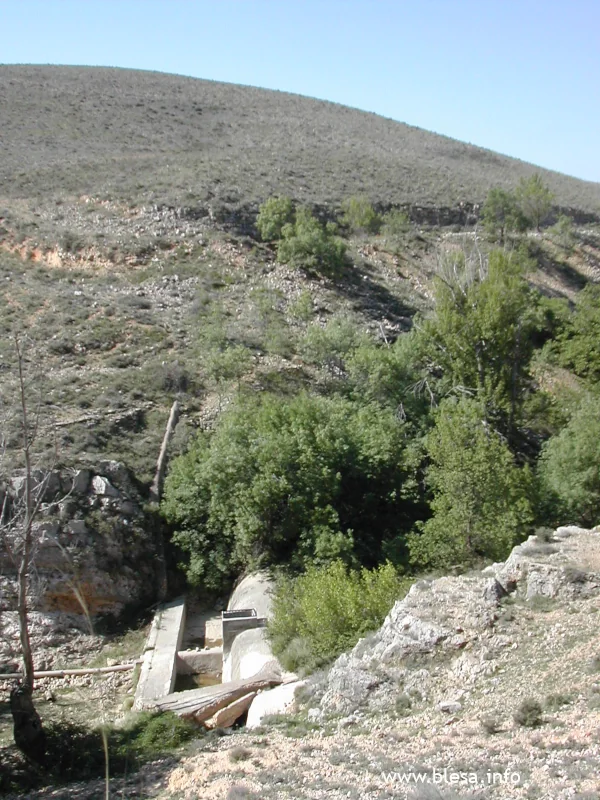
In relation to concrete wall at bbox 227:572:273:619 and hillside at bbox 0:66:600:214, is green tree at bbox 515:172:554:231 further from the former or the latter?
concrete wall at bbox 227:572:273:619

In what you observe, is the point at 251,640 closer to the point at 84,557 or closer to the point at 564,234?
the point at 84,557

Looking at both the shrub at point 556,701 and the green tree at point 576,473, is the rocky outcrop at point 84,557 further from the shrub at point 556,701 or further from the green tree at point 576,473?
the shrub at point 556,701

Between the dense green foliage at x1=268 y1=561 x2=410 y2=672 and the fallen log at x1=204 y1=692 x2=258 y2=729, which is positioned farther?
the dense green foliage at x1=268 y1=561 x2=410 y2=672

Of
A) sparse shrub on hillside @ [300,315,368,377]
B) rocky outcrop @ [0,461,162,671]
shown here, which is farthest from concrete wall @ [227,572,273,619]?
sparse shrub on hillside @ [300,315,368,377]

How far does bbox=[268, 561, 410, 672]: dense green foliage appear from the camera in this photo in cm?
1316

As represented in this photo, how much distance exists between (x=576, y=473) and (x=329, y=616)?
388 inches

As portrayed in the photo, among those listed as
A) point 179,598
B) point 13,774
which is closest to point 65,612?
point 179,598

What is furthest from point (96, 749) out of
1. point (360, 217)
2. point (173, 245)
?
point (360, 217)

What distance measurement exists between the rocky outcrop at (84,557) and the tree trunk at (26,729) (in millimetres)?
6581

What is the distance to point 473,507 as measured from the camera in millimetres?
17297

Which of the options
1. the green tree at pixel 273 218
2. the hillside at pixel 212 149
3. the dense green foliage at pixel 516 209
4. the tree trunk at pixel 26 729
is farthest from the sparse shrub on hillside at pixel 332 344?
the dense green foliage at pixel 516 209

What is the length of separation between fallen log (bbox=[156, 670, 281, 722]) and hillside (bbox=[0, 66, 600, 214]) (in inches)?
1189

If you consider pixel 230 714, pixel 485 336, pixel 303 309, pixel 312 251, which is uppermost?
pixel 312 251

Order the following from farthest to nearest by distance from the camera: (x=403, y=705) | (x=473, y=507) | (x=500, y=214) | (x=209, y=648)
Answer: (x=500, y=214) → (x=473, y=507) → (x=209, y=648) → (x=403, y=705)
